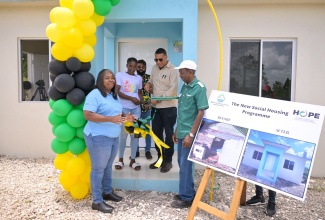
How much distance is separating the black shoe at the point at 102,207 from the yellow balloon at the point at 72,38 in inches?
76.9

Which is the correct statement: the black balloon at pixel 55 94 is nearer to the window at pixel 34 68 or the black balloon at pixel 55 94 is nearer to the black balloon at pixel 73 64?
the black balloon at pixel 73 64

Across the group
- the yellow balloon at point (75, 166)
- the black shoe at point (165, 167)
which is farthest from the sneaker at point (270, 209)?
the yellow balloon at point (75, 166)

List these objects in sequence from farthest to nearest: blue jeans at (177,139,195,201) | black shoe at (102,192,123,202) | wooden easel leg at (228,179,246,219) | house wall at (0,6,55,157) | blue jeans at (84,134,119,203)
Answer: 1. house wall at (0,6,55,157)
2. black shoe at (102,192,123,202)
3. blue jeans at (177,139,195,201)
4. blue jeans at (84,134,119,203)
5. wooden easel leg at (228,179,246,219)

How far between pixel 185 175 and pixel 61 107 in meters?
1.74

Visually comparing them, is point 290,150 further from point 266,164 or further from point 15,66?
point 15,66

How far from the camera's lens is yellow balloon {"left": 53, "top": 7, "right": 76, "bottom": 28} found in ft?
10.8

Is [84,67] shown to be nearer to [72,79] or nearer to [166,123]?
[72,79]

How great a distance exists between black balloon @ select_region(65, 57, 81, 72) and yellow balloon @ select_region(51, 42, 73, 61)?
68 millimetres

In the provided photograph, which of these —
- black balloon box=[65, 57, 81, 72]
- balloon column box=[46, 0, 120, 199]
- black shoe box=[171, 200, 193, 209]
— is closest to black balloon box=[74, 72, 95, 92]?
balloon column box=[46, 0, 120, 199]

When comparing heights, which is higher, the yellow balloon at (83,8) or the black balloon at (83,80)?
the yellow balloon at (83,8)

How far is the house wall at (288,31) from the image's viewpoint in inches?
203

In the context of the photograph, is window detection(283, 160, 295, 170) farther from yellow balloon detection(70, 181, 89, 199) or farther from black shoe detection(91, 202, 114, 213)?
yellow balloon detection(70, 181, 89, 199)

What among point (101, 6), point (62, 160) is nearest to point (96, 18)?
point (101, 6)

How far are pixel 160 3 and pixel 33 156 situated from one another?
409cm
